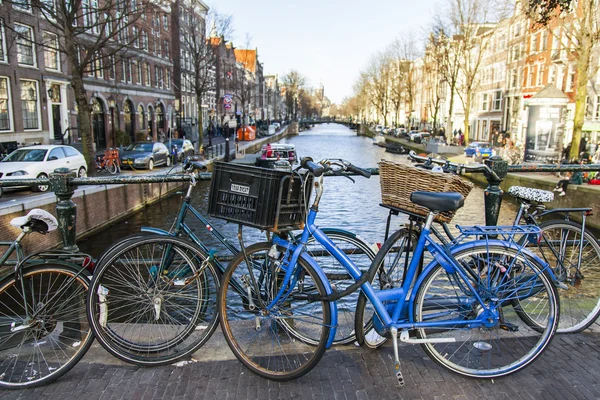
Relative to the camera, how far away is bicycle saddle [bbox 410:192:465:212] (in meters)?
2.65

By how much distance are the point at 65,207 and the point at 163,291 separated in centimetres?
114

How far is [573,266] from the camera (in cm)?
357

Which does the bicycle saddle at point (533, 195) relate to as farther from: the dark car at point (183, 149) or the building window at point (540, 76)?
the building window at point (540, 76)

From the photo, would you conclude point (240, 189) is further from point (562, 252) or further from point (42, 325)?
point (562, 252)

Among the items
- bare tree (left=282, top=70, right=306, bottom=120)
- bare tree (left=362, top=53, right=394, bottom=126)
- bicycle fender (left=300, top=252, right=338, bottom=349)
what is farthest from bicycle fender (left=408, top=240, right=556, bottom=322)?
bare tree (left=282, top=70, right=306, bottom=120)

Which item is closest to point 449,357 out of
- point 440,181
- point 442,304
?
point 442,304

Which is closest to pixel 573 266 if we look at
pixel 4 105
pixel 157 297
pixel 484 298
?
pixel 484 298

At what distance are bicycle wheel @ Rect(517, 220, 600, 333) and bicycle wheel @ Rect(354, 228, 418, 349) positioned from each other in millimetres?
1102

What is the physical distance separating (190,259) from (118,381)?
2.66 ft

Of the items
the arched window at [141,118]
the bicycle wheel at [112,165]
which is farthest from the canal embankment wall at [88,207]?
the arched window at [141,118]

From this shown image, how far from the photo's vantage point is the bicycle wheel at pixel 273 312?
271cm

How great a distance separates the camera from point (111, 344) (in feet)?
9.48

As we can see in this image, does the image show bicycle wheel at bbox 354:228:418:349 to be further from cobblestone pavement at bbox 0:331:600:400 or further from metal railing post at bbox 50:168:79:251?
metal railing post at bbox 50:168:79:251

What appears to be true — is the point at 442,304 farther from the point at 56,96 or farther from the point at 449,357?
the point at 56,96
